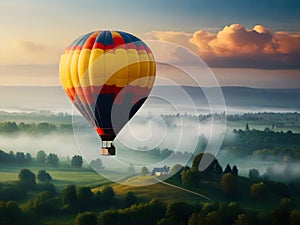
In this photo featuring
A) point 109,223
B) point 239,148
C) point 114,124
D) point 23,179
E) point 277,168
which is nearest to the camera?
point 114,124

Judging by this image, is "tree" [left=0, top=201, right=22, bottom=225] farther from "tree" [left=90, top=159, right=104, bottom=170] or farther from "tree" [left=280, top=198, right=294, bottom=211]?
"tree" [left=280, top=198, right=294, bottom=211]

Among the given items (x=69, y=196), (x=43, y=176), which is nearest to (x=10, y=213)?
(x=69, y=196)

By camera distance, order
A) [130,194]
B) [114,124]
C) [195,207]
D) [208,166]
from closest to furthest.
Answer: [114,124] < [195,207] < [130,194] < [208,166]

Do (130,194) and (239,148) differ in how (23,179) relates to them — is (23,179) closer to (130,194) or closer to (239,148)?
(130,194)

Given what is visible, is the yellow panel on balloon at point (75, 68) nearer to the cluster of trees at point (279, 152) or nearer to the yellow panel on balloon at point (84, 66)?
the yellow panel on balloon at point (84, 66)

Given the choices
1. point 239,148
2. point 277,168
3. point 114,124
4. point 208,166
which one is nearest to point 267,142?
point 239,148

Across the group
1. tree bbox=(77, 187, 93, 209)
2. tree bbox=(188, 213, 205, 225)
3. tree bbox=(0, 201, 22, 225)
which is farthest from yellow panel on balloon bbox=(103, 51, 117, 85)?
tree bbox=(0, 201, 22, 225)
